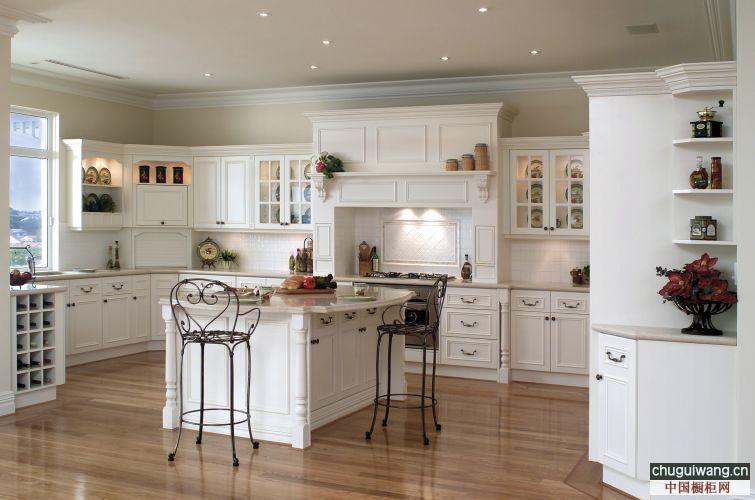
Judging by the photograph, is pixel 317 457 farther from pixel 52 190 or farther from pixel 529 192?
pixel 52 190

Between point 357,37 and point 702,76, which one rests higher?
point 357,37

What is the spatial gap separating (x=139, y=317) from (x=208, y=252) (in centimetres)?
116

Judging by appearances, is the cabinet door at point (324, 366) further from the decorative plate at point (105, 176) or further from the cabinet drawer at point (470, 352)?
the decorative plate at point (105, 176)

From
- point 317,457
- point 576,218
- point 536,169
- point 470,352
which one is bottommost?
point 317,457

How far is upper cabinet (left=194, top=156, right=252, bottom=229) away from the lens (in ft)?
30.3

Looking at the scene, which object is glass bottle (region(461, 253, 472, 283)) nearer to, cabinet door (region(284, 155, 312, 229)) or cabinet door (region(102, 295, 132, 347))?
cabinet door (region(284, 155, 312, 229))

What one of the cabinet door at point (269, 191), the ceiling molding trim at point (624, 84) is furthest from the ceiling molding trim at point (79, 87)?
the ceiling molding trim at point (624, 84)

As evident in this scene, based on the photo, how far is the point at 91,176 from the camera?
8.78m

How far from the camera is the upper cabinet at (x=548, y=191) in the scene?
7797 mm

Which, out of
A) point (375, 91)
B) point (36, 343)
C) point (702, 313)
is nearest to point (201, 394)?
point (36, 343)

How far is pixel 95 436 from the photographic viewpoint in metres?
5.60

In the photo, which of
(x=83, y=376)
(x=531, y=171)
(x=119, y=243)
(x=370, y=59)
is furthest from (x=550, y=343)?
(x=119, y=243)

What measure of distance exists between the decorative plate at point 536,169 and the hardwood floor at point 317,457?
7.69 ft

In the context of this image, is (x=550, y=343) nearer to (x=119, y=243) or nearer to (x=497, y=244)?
(x=497, y=244)
